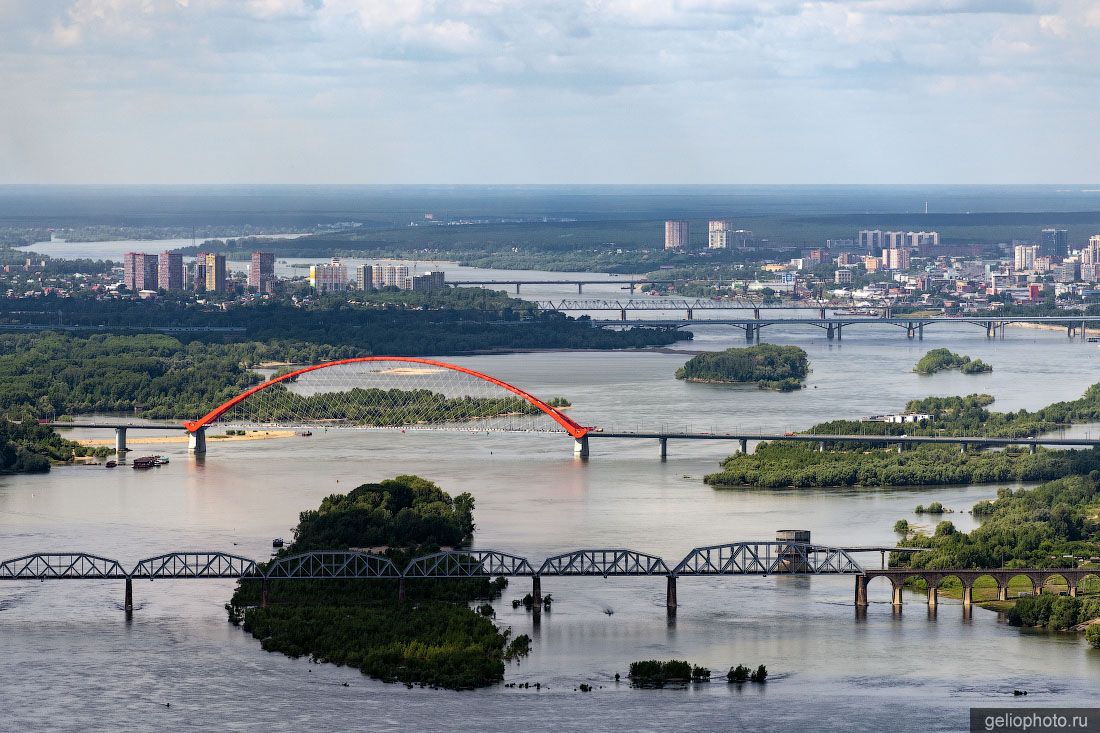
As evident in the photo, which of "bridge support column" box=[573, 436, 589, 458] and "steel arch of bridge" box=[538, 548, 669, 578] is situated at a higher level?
"bridge support column" box=[573, 436, 589, 458]

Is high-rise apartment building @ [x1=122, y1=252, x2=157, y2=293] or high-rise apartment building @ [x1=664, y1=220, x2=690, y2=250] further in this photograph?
high-rise apartment building @ [x1=664, y1=220, x2=690, y2=250]

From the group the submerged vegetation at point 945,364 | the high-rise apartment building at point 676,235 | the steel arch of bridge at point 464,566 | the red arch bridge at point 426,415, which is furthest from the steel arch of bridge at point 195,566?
the high-rise apartment building at point 676,235

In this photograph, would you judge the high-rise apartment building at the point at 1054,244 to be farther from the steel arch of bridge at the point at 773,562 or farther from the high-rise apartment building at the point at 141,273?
the steel arch of bridge at the point at 773,562

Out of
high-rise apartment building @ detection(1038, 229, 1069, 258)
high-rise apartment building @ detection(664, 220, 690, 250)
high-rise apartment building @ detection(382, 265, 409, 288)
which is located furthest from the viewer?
high-rise apartment building @ detection(664, 220, 690, 250)

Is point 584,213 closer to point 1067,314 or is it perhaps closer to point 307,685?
point 1067,314

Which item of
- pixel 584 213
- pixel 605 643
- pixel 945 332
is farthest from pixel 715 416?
pixel 584 213

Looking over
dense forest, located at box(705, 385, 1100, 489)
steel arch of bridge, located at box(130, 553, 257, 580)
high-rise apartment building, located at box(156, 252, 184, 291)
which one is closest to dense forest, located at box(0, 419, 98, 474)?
steel arch of bridge, located at box(130, 553, 257, 580)

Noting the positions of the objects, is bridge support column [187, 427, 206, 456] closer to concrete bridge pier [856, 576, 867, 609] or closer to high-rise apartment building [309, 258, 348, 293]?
concrete bridge pier [856, 576, 867, 609]
